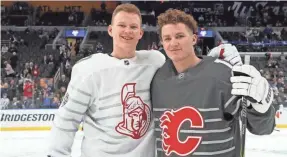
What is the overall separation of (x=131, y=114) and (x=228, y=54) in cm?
47

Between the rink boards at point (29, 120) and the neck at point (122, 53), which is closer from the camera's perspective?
the neck at point (122, 53)

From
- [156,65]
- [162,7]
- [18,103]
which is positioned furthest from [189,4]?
[156,65]

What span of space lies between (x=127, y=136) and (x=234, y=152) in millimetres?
447

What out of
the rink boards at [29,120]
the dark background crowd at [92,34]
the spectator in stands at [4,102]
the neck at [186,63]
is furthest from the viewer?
the dark background crowd at [92,34]

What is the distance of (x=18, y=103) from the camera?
277 inches

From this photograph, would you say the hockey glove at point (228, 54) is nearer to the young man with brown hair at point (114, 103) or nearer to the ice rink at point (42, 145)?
the young man with brown hair at point (114, 103)

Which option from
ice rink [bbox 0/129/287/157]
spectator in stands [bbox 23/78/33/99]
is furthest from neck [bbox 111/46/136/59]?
spectator in stands [bbox 23/78/33/99]

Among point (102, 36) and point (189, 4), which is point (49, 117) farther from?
point (189, 4)

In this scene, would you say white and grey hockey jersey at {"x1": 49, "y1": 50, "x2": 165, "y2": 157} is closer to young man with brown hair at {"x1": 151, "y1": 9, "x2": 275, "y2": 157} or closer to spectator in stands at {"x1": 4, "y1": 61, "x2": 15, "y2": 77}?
young man with brown hair at {"x1": 151, "y1": 9, "x2": 275, "y2": 157}

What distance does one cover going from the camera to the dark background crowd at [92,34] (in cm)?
970

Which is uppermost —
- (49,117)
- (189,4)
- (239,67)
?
(189,4)

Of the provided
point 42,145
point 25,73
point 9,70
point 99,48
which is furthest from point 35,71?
point 42,145

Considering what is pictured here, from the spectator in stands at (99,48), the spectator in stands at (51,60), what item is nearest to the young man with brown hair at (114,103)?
the spectator in stands at (51,60)

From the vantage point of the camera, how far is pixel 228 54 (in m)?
1.75
